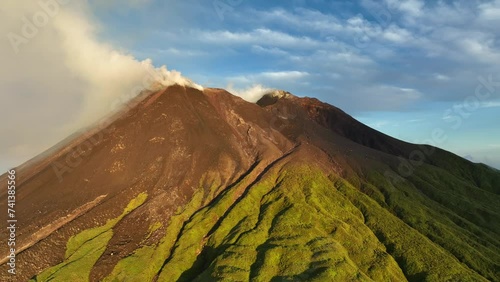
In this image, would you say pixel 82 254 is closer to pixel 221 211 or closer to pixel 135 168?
pixel 135 168

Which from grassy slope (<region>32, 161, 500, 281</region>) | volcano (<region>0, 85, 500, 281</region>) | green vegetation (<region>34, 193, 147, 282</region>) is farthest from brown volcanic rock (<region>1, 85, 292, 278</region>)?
grassy slope (<region>32, 161, 500, 281</region>)

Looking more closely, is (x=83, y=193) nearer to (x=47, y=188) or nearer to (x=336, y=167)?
(x=47, y=188)

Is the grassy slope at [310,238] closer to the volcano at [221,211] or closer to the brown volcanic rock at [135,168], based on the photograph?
the volcano at [221,211]

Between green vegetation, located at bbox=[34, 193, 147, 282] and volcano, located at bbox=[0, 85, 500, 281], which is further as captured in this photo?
volcano, located at bbox=[0, 85, 500, 281]

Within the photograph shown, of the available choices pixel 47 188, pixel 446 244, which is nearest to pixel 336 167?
pixel 446 244

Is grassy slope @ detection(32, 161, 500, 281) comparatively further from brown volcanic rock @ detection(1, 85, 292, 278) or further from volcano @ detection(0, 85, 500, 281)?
brown volcanic rock @ detection(1, 85, 292, 278)

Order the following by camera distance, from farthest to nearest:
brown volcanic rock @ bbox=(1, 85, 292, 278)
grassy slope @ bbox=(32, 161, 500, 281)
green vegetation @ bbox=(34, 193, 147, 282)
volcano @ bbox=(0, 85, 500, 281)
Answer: brown volcanic rock @ bbox=(1, 85, 292, 278)
volcano @ bbox=(0, 85, 500, 281)
grassy slope @ bbox=(32, 161, 500, 281)
green vegetation @ bbox=(34, 193, 147, 282)
